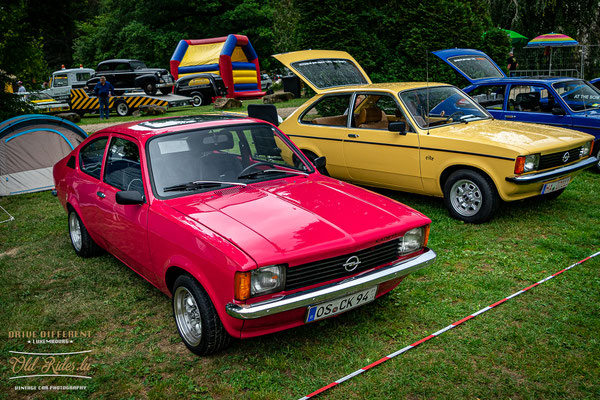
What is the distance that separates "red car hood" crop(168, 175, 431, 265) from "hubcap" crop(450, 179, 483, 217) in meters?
2.40

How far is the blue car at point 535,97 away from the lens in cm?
826

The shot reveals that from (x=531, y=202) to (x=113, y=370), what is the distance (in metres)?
5.80

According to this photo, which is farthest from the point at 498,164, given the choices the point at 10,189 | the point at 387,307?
the point at 10,189

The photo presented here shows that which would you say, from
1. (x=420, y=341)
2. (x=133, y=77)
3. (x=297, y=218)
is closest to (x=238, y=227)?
(x=297, y=218)

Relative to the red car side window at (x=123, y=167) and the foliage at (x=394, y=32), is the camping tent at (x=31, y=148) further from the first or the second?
the foliage at (x=394, y=32)

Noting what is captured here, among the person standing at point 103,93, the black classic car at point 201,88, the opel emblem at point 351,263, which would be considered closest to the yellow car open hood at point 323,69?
the opel emblem at point 351,263

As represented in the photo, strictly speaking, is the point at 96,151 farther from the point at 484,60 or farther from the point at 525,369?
the point at 484,60

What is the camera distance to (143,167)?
4.08 metres

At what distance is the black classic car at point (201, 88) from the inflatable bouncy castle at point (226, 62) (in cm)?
82

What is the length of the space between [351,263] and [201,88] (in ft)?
70.7

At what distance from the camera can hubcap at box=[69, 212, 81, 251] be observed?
18.6ft

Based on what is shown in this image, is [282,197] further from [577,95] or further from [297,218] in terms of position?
[577,95]

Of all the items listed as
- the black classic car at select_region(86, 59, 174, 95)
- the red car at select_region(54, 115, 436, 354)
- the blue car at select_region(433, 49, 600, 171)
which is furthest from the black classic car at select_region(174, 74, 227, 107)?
the red car at select_region(54, 115, 436, 354)

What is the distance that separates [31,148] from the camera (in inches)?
348
